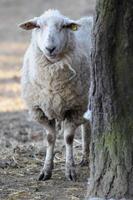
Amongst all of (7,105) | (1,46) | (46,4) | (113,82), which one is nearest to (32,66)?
(113,82)

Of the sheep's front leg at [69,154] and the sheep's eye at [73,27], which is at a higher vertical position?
the sheep's eye at [73,27]

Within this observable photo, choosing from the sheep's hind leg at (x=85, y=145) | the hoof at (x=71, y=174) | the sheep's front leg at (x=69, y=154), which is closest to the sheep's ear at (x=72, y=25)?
the sheep's front leg at (x=69, y=154)

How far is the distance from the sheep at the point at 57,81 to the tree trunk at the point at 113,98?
1.46 metres

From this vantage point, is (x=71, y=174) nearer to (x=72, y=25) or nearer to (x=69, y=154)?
(x=69, y=154)

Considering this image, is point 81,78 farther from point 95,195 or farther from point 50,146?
point 95,195

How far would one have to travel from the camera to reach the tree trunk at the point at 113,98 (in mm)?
5352

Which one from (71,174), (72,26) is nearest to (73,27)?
(72,26)

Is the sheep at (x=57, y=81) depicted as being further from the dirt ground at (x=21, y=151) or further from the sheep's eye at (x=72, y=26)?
the dirt ground at (x=21, y=151)

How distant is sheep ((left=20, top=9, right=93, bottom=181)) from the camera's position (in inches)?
277

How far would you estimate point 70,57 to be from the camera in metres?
7.18

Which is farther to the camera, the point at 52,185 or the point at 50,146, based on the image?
the point at 50,146

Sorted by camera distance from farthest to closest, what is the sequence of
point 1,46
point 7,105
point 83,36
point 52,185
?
point 1,46
point 7,105
point 83,36
point 52,185

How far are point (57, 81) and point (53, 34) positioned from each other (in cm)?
51

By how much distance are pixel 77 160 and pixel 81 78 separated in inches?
51.3
